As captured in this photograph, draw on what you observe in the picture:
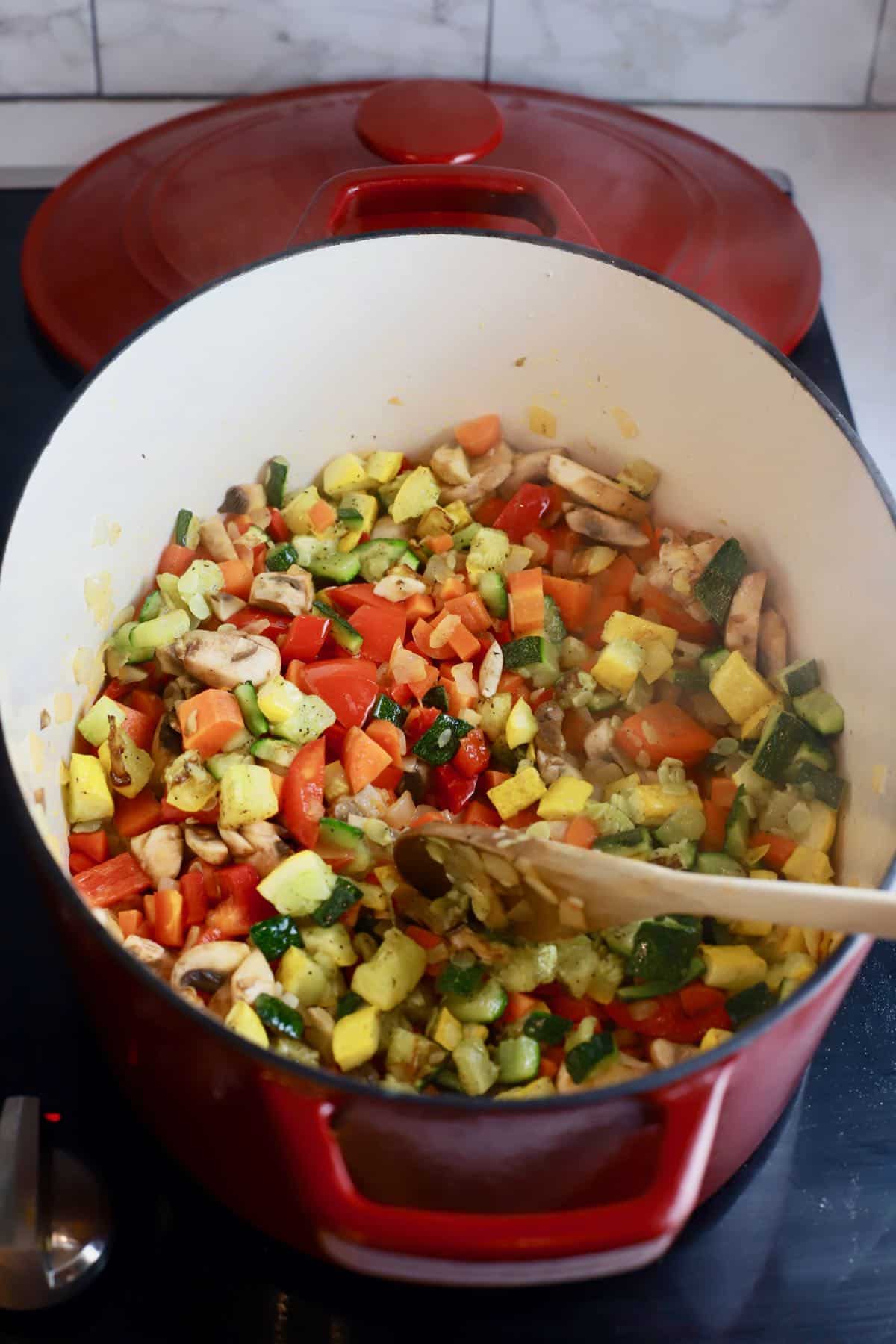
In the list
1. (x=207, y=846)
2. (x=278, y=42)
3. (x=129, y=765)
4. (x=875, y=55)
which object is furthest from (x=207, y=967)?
(x=875, y=55)

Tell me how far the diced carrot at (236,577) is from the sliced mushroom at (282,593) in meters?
0.01

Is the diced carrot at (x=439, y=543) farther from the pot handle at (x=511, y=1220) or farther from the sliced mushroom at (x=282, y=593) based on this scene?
the pot handle at (x=511, y=1220)

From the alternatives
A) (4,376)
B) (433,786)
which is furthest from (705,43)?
(433,786)

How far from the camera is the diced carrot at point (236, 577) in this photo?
1.48m

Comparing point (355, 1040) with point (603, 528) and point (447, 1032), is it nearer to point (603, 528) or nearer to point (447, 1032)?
point (447, 1032)

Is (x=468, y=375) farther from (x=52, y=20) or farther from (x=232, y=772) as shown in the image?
(x=52, y=20)

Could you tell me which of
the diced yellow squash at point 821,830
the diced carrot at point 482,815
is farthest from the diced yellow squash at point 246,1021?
the diced yellow squash at point 821,830

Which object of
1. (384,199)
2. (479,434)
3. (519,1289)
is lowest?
(519,1289)

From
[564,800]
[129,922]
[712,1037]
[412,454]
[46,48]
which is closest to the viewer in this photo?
[712,1037]

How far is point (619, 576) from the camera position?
1.56m

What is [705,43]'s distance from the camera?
1975mm

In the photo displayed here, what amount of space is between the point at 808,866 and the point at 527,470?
598mm

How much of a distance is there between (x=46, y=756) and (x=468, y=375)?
2.22ft

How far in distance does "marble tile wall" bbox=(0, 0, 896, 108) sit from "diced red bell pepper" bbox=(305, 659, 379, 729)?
3.44 ft
